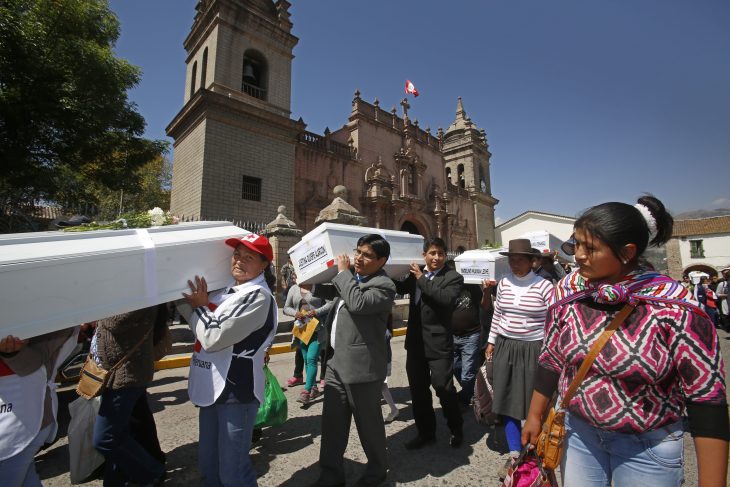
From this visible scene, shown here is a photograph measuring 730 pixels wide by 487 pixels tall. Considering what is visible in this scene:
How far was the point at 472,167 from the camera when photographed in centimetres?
3094

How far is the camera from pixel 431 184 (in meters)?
26.2

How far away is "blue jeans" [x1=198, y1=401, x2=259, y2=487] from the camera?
2.14 m

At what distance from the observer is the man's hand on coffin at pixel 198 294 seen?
87.1 inches

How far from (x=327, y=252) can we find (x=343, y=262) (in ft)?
0.87

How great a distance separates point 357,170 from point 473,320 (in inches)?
680

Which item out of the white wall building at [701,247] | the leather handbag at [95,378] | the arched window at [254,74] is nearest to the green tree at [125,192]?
the arched window at [254,74]

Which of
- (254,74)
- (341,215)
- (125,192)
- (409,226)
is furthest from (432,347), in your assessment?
(409,226)

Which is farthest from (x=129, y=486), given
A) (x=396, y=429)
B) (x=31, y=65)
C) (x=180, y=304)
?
(x=31, y=65)

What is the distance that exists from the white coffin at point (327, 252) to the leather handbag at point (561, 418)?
1.94 metres

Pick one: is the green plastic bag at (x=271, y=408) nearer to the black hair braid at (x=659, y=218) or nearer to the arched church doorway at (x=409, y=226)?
the black hair braid at (x=659, y=218)

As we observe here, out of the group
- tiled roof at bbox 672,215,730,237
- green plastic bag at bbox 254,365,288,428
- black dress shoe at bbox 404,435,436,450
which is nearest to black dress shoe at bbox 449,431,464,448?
black dress shoe at bbox 404,435,436,450

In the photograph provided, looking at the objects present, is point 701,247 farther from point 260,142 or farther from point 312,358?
point 312,358

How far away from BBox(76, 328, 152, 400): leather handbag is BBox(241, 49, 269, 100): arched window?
15.1 metres

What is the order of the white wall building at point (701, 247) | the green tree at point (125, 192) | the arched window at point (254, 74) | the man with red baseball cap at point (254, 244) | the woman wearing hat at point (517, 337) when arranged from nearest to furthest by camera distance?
the man with red baseball cap at point (254, 244)
the woman wearing hat at point (517, 337)
the green tree at point (125, 192)
the arched window at point (254, 74)
the white wall building at point (701, 247)
